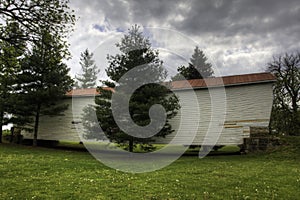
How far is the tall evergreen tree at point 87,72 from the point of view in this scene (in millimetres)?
56000

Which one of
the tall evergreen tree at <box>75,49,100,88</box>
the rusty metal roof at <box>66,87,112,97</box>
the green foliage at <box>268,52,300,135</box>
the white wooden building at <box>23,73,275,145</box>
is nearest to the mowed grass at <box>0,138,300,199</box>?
the white wooden building at <box>23,73,275,145</box>

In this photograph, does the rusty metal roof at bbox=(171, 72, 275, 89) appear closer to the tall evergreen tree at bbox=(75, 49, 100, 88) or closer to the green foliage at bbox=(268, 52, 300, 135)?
the green foliage at bbox=(268, 52, 300, 135)

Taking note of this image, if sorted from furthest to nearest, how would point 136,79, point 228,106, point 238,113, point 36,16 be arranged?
1. point 228,106
2. point 238,113
3. point 136,79
4. point 36,16

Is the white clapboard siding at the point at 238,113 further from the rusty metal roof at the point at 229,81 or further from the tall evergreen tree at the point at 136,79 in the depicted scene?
the tall evergreen tree at the point at 136,79

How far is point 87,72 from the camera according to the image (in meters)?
57.8

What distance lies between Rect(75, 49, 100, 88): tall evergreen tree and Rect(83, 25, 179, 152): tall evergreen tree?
41.0 metres

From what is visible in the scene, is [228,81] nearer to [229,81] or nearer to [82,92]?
[229,81]

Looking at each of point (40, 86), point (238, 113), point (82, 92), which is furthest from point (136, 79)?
point (40, 86)

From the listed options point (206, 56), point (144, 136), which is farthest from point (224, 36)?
point (206, 56)

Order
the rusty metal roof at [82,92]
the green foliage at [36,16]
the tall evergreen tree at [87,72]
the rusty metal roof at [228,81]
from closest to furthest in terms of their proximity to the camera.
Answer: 1. the green foliage at [36,16]
2. the rusty metal roof at [228,81]
3. the rusty metal roof at [82,92]
4. the tall evergreen tree at [87,72]

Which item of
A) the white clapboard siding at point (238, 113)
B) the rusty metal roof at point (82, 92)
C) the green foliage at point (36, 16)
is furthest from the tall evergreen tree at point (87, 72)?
the green foliage at point (36, 16)

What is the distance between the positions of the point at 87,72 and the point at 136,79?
44843mm

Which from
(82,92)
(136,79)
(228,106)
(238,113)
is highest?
(136,79)

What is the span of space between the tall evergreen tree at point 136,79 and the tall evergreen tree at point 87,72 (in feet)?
135
